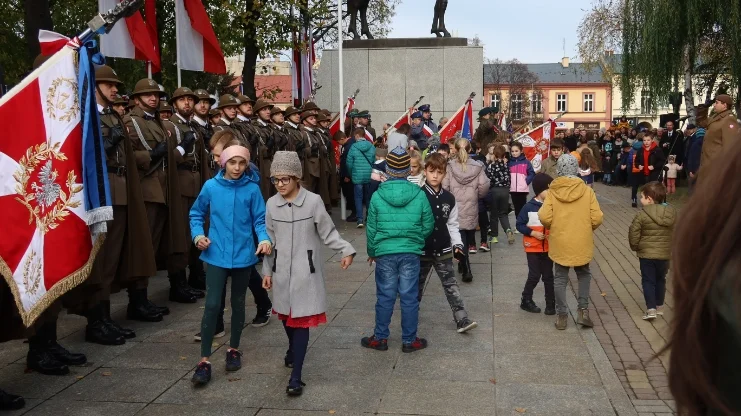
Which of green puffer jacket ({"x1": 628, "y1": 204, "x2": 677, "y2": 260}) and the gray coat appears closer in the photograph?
the gray coat

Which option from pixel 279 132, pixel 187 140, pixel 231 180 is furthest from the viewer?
pixel 279 132

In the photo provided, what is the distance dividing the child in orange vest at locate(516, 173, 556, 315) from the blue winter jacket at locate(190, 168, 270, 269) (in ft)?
9.86

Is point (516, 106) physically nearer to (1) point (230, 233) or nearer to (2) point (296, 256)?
(1) point (230, 233)

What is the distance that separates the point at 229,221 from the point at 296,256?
61 cm

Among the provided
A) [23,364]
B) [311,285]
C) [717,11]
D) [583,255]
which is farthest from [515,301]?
[717,11]

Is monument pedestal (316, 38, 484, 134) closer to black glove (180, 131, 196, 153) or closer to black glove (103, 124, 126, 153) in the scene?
black glove (180, 131, 196, 153)

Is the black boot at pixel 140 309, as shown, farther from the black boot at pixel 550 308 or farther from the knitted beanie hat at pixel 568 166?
the knitted beanie hat at pixel 568 166

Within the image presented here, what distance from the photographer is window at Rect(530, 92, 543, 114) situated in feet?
306

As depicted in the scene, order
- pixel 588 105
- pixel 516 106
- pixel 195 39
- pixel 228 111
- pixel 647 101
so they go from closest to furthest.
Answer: pixel 228 111
pixel 195 39
pixel 647 101
pixel 516 106
pixel 588 105

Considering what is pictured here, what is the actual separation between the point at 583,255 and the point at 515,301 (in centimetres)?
140

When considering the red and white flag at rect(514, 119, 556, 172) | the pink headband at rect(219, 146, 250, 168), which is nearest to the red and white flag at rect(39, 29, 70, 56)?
the pink headband at rect(219, 146, 250, 168)

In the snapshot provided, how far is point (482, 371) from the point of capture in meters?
5.81

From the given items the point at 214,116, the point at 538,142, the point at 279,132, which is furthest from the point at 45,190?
the point at 538,142

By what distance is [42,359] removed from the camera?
226 inches
